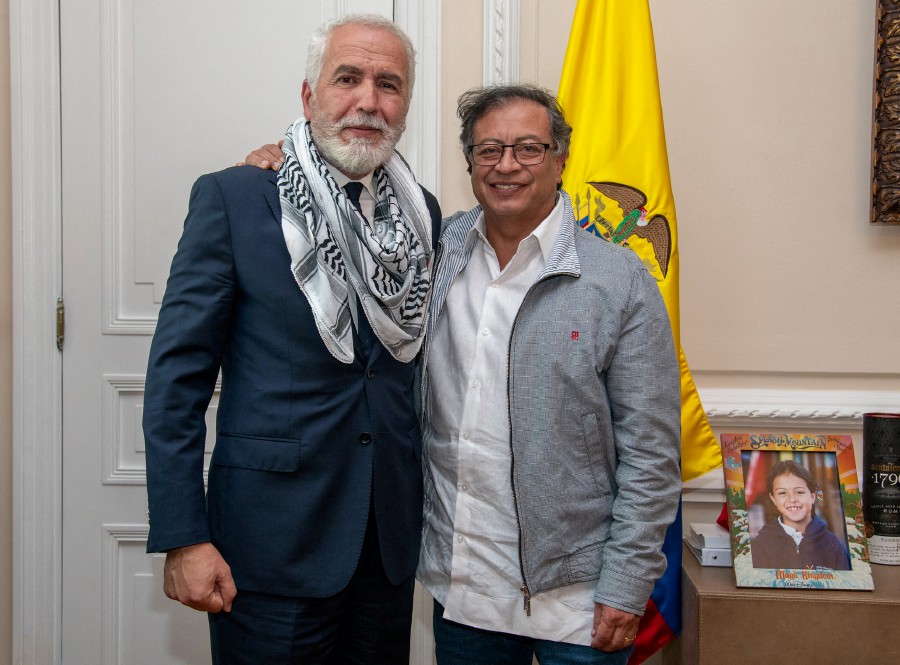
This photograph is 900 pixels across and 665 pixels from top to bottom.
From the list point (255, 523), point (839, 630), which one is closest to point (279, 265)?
point (255, 523)

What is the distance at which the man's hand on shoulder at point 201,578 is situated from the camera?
4.53 feet

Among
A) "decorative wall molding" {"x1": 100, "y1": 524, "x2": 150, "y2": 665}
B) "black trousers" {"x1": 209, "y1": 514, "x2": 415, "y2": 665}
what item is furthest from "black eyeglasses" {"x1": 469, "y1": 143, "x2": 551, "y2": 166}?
"decorative wall molding" {"x1": 100, "y1": 524, "x2": 150, "y2": 665}

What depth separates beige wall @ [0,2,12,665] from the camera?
228 cm

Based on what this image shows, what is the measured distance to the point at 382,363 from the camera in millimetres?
1547

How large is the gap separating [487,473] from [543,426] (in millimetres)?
147

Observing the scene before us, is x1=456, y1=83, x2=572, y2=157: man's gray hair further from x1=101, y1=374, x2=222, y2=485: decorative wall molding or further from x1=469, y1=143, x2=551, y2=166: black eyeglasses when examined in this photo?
x1=101, y1=374, x2=222, y2=485: decorative wall molding

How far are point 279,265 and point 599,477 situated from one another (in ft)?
2.39

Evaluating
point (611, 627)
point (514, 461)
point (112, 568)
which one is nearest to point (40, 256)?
point (112, 568)

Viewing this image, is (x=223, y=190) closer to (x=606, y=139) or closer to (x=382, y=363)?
(x=382, y=363)

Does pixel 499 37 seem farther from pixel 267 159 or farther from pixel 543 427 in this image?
pixel 543 427

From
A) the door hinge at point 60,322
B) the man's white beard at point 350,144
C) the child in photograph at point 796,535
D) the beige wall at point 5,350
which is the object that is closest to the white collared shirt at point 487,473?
the man's white beard at point 350,144

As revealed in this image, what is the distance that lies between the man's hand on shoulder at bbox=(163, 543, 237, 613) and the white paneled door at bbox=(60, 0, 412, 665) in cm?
106

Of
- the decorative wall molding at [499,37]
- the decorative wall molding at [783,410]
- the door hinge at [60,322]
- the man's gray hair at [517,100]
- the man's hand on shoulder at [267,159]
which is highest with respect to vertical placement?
the decorative wall molding at [499,37]

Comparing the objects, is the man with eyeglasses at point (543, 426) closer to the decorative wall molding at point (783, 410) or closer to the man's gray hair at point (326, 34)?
the man's gray hair at point (326, 34)
